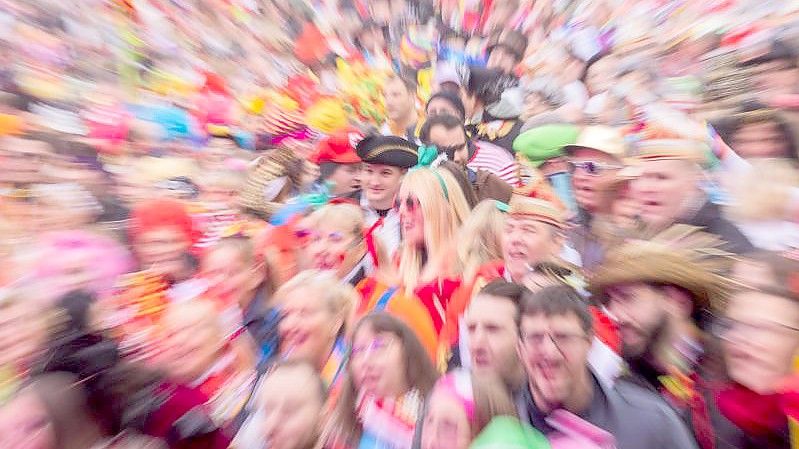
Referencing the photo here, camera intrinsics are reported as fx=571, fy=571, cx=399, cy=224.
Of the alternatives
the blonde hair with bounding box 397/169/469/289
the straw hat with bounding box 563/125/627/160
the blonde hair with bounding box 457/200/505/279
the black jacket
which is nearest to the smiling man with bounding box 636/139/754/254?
the black jacket

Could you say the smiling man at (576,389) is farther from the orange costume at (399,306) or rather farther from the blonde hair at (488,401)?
the orange costume at (399,306)

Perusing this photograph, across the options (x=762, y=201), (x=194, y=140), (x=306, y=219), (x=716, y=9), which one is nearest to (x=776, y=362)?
(x=762, y=201)

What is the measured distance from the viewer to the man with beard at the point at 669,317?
1.19 metres

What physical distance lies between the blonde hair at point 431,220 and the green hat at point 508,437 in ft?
2.38

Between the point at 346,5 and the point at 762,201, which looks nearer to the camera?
the point at 762,201

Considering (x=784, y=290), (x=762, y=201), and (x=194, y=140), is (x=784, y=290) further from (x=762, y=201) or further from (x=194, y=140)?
(x=194, y=140)

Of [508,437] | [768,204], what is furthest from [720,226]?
[508,437]

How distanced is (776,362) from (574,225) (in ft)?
2.92

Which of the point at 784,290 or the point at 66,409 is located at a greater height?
the point at 784,290

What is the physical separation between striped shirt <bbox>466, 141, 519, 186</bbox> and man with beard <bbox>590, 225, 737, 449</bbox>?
1.13 meters

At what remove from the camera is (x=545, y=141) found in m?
Answer: 2.16

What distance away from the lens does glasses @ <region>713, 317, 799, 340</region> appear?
100 cm

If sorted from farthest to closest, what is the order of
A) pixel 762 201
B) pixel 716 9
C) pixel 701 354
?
1. pixel 716 9
2. pixel 762 201
3. pixel 701 354

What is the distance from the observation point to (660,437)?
102 cm
